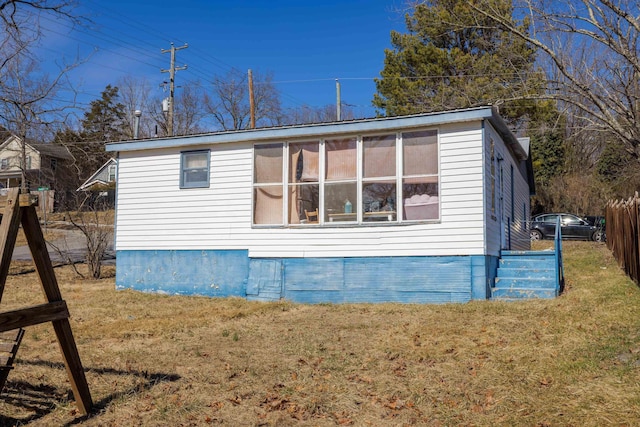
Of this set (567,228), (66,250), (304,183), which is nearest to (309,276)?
(304,183)

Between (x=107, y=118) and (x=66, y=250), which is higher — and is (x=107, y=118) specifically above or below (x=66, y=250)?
above

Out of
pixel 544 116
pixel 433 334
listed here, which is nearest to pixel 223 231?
pixel 433 334

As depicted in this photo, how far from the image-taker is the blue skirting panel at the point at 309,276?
9.62 metres

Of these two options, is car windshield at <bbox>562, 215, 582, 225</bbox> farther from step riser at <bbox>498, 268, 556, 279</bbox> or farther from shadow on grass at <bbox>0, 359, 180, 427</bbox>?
shadow on grass at <bbox>0, 359, 180, 427</bbox>

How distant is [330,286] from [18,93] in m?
11.6

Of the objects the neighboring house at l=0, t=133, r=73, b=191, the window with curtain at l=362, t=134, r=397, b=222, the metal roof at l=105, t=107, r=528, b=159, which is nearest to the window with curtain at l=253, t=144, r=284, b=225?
the metal roof at l=105, t=107, r=528, b=159

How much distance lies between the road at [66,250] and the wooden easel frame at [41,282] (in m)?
12.1

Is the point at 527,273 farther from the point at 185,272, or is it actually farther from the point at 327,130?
the point at 185,272

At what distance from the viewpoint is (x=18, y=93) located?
15.9 meters

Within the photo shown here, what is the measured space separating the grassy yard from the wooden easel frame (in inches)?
15.0

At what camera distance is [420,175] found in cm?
1003

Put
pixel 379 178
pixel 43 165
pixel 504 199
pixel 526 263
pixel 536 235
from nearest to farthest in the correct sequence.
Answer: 1. pixel 379 178
2. pixel 526 263
3. pixel 504 199
4. pixel 536 235
5. pixel 43 165

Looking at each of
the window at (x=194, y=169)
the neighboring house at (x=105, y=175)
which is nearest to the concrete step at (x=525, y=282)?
the window at (x=194, y=169)

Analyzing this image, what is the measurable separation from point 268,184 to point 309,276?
2113 millimetres
